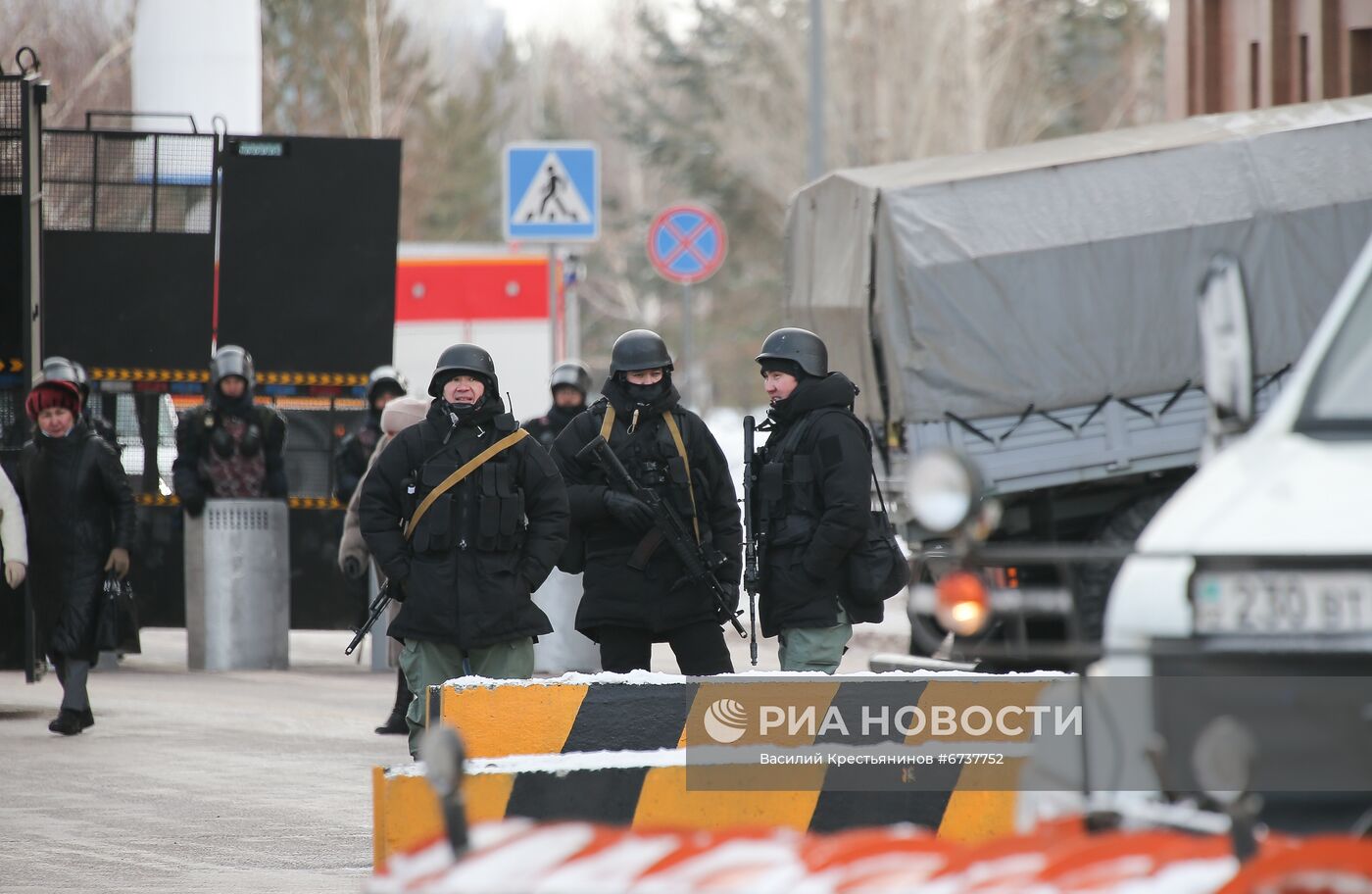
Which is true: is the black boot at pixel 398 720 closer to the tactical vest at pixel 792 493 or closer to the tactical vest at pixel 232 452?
the tactical vest at pixel 792 493

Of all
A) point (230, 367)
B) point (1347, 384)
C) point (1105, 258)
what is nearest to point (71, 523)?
point (230, 367)

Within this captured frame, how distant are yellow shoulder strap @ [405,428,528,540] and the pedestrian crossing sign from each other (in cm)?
837

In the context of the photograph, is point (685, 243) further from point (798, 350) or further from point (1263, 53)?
point (798, 350)

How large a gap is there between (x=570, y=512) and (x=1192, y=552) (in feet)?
16.7

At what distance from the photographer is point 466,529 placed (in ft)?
27.9

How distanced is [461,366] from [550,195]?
8.75 m

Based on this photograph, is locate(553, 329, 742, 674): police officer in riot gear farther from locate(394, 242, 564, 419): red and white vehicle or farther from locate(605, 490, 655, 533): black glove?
locate(394, 242, 564, 419): red and white vehicle

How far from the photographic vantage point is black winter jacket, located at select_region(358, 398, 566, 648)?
27.7 feet

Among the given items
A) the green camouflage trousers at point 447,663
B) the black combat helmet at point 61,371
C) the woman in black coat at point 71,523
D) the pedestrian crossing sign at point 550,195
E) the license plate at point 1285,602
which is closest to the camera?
the license plate at point 1285,602

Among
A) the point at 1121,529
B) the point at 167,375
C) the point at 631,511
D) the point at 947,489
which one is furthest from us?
the point at 167,375

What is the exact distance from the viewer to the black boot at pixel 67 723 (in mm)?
11328

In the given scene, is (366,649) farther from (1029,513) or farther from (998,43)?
(998,43)

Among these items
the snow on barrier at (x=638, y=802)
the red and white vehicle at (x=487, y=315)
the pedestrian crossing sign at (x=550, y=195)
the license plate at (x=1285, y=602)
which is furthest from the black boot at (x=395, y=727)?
the red and white vehicle at (x=487, y=315)

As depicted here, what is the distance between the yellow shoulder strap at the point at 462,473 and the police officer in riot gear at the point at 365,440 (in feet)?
16.2
